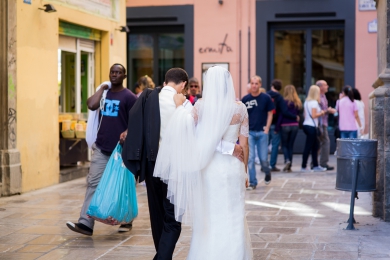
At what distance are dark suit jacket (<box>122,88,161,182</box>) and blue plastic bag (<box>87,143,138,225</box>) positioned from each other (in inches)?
49.1

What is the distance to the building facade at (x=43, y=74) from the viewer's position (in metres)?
11.4

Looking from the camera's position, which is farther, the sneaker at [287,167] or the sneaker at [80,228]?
the sneaker at [287,167]

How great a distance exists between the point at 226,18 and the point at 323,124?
18.6 ft

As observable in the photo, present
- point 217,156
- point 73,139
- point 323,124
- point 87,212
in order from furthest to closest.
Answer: point 323,124
point 73,139
point 87,212
point 217,156

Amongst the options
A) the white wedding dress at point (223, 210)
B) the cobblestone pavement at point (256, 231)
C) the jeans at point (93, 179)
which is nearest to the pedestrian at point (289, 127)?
the cobblestone pavement at point (256, 231)

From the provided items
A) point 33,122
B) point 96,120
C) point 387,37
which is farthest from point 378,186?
point 33,122

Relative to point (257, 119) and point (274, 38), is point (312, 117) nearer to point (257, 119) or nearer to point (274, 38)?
point (257, 119)

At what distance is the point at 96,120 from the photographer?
28.0 feet

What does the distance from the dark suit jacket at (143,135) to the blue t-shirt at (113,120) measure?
1754mm

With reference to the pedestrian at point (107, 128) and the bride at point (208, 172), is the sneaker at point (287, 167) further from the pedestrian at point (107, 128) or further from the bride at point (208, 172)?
the bride at point (208, 172)

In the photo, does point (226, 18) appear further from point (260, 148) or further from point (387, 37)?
point (387, 37)

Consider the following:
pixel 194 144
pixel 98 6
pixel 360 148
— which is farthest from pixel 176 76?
pixel 98 6

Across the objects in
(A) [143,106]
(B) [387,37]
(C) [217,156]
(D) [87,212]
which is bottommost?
(D) [87,212]

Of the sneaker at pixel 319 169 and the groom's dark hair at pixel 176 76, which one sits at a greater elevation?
the groom's dark hair at pixel 176 76
